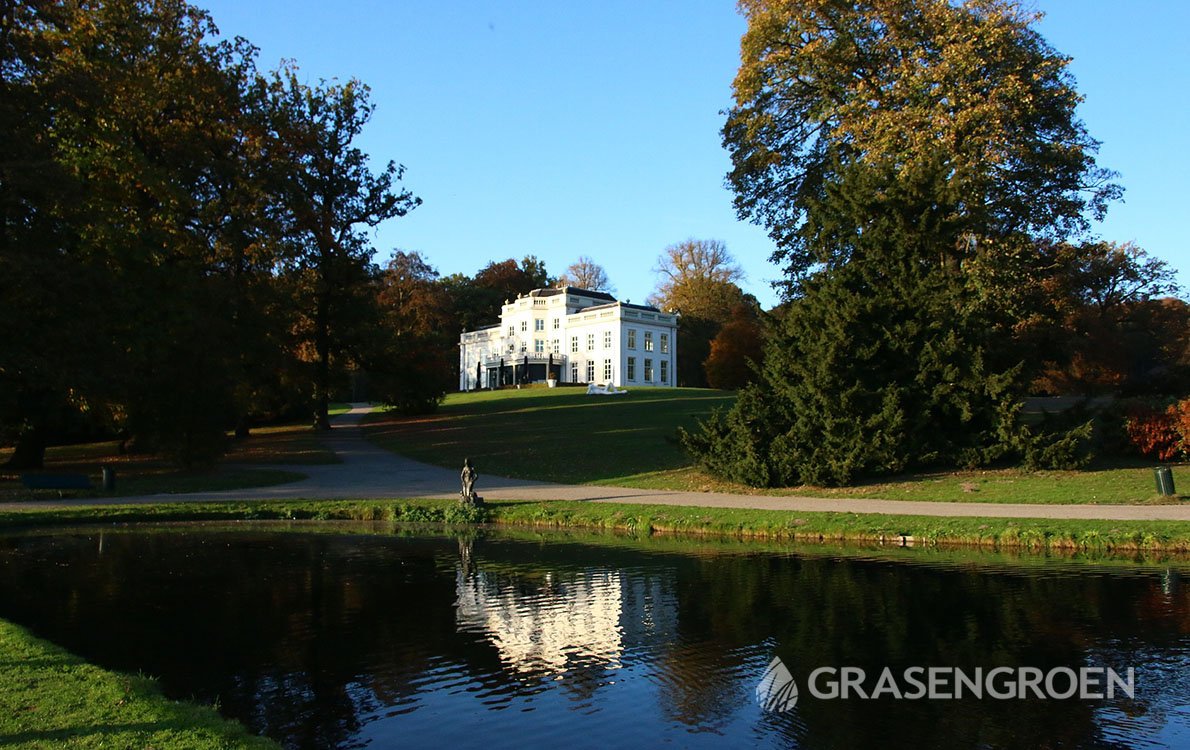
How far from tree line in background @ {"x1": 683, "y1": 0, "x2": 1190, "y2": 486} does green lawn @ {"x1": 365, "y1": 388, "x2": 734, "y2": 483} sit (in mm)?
3208

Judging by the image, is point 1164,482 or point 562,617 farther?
point 1164,482

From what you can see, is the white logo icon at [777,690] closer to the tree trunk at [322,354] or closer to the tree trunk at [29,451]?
the tree trunk at [29,451]

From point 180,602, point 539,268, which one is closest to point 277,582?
point 180,602

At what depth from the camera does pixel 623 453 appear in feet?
102

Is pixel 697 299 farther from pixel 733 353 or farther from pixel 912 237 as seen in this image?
pixel 912 237

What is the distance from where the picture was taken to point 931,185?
24.8 meters

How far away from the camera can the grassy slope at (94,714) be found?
5.66m

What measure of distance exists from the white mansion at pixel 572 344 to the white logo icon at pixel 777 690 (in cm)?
6957

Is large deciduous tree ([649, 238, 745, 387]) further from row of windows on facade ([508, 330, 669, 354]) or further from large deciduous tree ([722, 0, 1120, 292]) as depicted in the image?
large deciduous tree ([722, 0, 1120, 292])

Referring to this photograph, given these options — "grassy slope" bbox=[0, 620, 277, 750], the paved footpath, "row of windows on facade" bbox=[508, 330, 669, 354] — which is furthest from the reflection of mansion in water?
"row of windows on facade" bbox=[508, 330, 669, 354]

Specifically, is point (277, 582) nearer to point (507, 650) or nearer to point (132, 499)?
point (507, 650)

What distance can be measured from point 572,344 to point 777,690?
3272 inches

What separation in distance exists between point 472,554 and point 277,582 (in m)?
3.63

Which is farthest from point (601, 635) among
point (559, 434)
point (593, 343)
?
point (593, 343)
